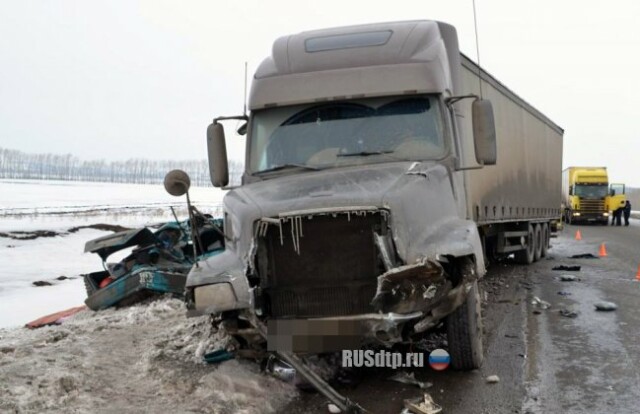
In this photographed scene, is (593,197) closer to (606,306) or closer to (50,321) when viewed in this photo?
(606,306)

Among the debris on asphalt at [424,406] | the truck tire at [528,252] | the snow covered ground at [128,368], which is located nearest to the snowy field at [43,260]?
the snow covered ground at [128,368]

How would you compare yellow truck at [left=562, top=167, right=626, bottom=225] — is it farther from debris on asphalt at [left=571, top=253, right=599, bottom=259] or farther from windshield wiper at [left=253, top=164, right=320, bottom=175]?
windshield wiper at [left=253, top=164, right=320, bottom=175]

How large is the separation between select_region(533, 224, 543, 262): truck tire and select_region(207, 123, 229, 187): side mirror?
10183 mm

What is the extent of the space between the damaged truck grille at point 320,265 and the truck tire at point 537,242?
11100 millimetres

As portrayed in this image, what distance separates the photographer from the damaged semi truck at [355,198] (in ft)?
14.6

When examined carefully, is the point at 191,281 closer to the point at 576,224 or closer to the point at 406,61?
the point at 406,61

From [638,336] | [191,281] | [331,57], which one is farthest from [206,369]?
[638,336]

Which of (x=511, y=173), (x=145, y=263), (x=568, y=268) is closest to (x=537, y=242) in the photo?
(x=568, y=268)

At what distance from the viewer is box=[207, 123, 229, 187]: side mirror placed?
662 centimetres

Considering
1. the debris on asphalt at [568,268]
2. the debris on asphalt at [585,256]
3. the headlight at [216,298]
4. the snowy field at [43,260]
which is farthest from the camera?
the debris on asphalt at [585,256]

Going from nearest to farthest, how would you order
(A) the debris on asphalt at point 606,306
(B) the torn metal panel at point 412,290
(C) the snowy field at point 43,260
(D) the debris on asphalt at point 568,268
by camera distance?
(B) the torn metal panel at point 412,290 < (A) the debris on asphalt at point 606,306 < (C) the snowy field at point 43,260 < (D) the debris on asphalt at point 568,268

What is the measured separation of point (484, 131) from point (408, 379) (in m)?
2.59

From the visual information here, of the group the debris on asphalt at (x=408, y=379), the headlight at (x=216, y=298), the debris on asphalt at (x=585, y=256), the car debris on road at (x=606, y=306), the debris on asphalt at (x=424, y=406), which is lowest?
the debris on asphalt at (x=585, y=256)

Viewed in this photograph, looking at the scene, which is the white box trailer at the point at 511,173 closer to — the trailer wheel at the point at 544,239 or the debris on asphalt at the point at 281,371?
the trailer wheel at the point at 544,239
